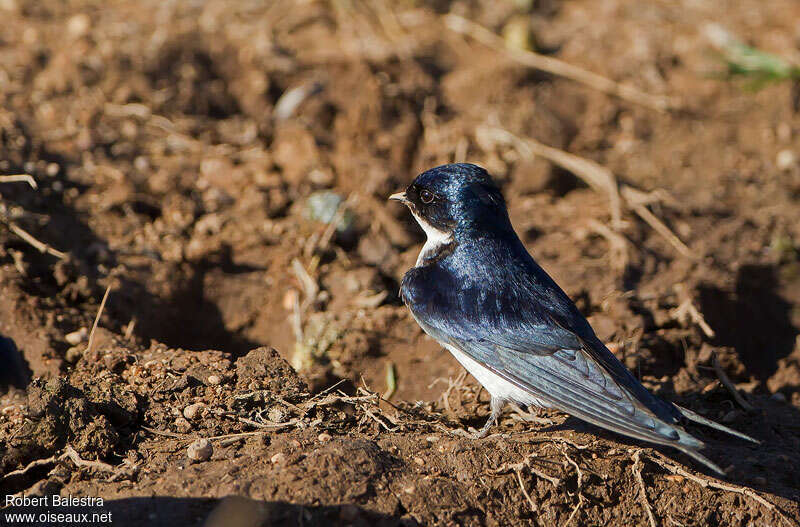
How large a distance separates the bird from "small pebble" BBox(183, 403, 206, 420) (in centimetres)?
97

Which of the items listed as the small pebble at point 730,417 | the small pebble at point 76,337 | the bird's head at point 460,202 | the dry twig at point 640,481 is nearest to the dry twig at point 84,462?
the small pebble at point 76,337

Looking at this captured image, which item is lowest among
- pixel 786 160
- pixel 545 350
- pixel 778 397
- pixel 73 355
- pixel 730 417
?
pixel 778 397

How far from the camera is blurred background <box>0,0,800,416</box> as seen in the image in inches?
165

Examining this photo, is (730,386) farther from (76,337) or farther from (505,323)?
(76,337)

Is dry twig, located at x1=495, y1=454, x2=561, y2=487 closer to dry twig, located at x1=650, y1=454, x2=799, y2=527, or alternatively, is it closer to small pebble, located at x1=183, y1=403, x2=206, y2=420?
dry twig, located at x1=650, y1=454, x2=799, y2=527

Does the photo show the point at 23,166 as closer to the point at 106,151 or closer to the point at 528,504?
the point at 106,151

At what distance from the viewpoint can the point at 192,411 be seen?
3180 mm

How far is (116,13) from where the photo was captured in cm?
639

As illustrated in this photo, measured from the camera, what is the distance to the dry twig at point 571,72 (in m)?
6.36

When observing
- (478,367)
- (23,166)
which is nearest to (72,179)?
(23,166)

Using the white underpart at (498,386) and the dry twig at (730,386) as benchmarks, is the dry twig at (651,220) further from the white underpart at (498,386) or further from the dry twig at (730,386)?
the white underpart at (498,386)

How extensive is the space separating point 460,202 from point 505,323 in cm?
66

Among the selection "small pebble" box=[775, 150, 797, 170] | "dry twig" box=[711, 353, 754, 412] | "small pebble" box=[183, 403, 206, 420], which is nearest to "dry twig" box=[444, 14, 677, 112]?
"small pebble" box=[775, 150, 797, 170]

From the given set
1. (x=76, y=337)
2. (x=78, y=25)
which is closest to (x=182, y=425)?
(x=76, y=337)
